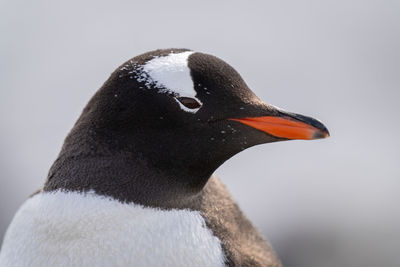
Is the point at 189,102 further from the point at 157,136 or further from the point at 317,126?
the point at 317,126

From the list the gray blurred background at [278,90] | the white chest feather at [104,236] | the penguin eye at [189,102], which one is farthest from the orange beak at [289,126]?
the gray blurred background at [278,90]

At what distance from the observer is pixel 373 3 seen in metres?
7.73

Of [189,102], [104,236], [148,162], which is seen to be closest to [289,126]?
[189,102]

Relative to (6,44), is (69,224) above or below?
above

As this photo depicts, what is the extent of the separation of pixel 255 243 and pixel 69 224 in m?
0.78

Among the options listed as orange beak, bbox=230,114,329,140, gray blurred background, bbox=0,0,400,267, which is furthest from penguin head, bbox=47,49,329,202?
gray blurred background, bbox=0,0,400,267

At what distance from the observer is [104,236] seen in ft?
6.06

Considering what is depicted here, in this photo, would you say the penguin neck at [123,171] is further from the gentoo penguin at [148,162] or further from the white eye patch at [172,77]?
the white eye patch at [172,77]

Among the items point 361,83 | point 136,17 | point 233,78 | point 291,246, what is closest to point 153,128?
point 233,78

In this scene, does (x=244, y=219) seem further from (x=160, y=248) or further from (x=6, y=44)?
(x=6, y=44)

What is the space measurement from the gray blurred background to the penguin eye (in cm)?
300

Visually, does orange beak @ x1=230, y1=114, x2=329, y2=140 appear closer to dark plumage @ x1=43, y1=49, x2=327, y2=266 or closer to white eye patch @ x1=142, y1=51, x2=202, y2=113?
dark plumage @ x1=43, y1=49, x2=327, y2=266

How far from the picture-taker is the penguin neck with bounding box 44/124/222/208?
6.14 feet

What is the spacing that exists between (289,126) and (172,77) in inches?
14.4
